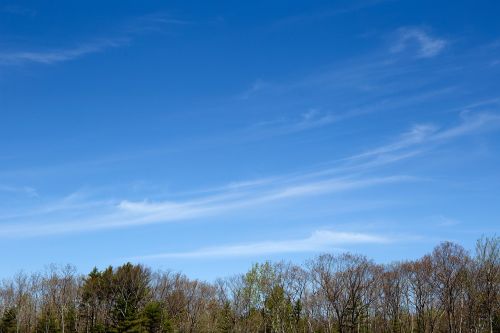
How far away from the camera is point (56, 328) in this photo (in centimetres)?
8525

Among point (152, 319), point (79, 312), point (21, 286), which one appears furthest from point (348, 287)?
point (21, 286)

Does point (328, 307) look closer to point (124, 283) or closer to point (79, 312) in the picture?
point (124, 283)

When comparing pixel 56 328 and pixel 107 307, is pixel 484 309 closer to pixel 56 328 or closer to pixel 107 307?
pixel 107 307

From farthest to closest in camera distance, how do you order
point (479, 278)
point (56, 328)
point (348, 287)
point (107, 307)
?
1. point (107, 307)
2. point (56, 328)
3. point (348, 287)
4. point (479, 278)

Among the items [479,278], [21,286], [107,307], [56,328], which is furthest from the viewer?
[21,286]

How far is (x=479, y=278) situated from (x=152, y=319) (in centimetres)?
4847

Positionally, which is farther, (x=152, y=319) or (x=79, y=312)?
(x=79, y=312)

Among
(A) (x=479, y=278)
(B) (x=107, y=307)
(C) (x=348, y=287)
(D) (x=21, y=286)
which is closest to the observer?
(A) (x=479, y=278)

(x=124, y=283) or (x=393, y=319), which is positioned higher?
(x=124, y=283)

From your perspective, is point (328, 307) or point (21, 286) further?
point (21, 286)

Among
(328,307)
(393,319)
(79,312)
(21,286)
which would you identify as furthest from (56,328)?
(393,319)

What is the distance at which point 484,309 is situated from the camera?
249 feet

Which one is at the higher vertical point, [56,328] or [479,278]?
[479,278]

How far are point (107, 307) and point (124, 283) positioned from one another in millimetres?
6522
